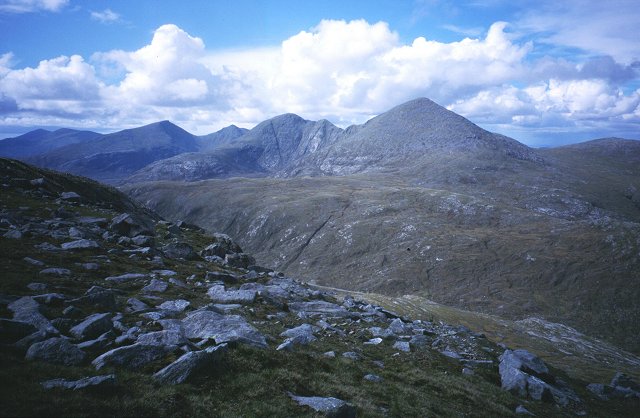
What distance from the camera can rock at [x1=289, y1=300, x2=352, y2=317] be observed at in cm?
3100

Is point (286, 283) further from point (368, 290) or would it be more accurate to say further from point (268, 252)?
point (268, 252)

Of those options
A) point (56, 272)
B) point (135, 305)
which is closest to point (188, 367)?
point (135, 305)

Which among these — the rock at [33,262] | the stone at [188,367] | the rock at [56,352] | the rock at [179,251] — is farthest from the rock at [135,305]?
the rock at [179,251]

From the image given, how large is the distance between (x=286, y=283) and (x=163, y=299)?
57.2ft

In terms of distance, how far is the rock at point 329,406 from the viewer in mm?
13438

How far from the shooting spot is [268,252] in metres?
190

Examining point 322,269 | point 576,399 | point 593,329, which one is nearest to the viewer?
point 576,399

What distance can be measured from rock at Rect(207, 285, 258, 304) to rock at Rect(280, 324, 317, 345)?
5.56 metres

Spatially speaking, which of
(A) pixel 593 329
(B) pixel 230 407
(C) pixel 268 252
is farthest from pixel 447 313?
(C) pixel 268 252


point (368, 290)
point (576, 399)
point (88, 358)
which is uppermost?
point (88, 358)

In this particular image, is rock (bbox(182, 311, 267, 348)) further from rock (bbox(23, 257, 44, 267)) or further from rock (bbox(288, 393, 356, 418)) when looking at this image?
rock (bbox(23, 257, 44, 267))

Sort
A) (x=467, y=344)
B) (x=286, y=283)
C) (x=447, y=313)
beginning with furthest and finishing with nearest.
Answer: (x=447, y=313) → (x=286, y=283) → (x=467, y=344)

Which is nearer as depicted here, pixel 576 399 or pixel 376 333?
pixel 576 399

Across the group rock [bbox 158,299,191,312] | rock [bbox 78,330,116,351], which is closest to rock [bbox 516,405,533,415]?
rock [bbox 158,299,191,312]
